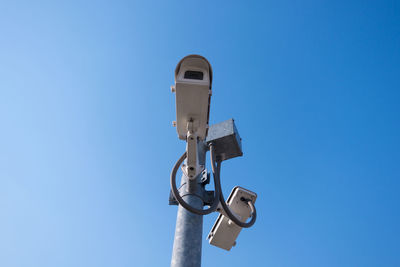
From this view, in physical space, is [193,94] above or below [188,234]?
above

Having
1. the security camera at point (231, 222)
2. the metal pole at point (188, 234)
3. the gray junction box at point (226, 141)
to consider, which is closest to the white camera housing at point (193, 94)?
the metal pole at point (188, 234)

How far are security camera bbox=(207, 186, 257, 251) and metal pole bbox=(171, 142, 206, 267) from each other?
0.64 m

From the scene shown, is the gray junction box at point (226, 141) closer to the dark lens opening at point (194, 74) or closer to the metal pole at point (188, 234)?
the metal pole at point (188, 234)

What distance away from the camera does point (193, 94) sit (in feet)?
6.43

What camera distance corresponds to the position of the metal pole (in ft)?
7.04

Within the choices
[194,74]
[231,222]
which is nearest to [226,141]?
[231,222]

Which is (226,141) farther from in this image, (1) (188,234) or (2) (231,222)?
(1) (188,234)

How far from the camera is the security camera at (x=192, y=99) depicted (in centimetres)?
194

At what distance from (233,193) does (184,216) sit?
0.91m

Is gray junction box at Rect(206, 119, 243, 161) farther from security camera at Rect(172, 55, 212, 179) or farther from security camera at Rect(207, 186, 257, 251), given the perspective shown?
security camera at Rect(172, 55, 212, 179)

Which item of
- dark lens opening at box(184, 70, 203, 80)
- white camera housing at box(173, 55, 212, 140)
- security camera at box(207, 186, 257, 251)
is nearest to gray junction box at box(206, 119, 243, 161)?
security camera at box(207, 186, 257, 251)

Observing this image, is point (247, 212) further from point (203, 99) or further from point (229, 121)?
point (203, 99)

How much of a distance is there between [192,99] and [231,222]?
165 centimetres

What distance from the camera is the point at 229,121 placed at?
3.05m
